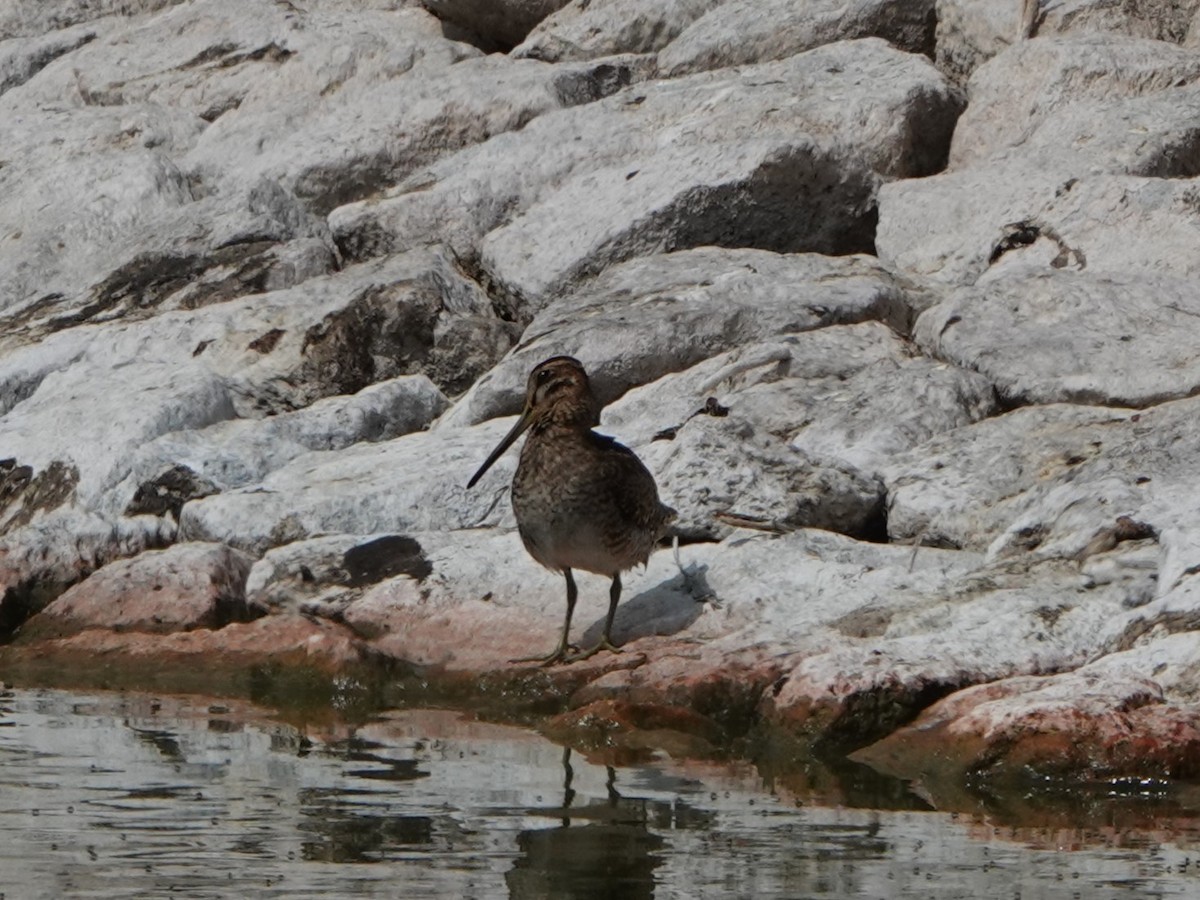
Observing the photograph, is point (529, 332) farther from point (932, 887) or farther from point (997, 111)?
point (932, 887)

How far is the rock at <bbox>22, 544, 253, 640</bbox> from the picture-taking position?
39.5 feet

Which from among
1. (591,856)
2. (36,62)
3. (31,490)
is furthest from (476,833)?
(36,62)

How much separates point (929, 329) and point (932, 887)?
824 centimetres

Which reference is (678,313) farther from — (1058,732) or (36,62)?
(36,62)

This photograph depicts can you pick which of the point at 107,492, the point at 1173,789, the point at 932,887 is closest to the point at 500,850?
the point at 932,887

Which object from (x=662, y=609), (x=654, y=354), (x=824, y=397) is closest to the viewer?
(x=662, y=609)

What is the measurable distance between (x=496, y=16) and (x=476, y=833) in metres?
15.6

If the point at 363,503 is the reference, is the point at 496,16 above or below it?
above

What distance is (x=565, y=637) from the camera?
11055 mm

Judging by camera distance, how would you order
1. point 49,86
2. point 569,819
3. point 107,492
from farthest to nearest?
point 49,86 < point 107,492 < point 569,819

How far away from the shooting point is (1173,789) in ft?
28.0

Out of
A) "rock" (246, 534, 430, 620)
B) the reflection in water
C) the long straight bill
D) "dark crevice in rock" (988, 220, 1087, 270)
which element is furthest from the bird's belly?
"dark crevice in rock" (988, 220, 1087, 270)

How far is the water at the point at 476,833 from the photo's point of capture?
6938 mm

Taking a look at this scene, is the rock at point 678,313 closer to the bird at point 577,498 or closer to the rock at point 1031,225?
the rock at point 1031,225
